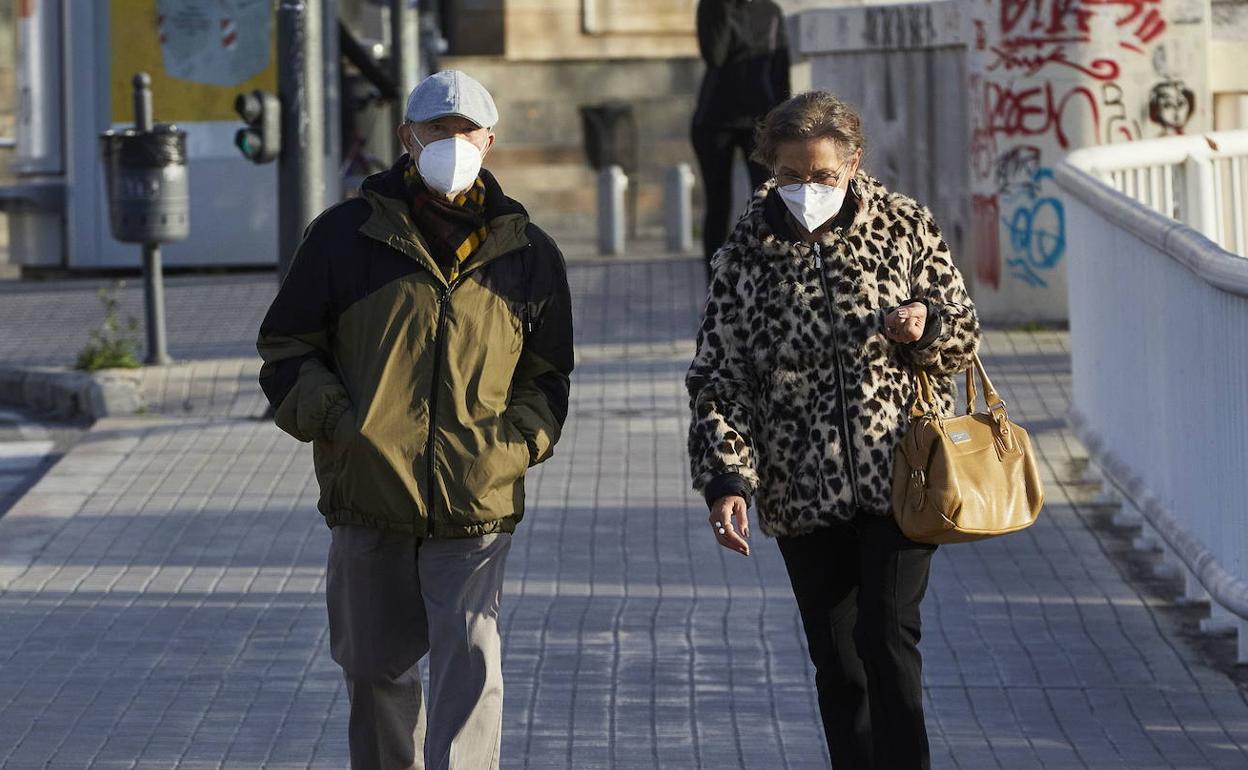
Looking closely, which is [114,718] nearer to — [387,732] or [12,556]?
[387,732]

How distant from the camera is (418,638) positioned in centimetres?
489

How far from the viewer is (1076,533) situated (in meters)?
8.43

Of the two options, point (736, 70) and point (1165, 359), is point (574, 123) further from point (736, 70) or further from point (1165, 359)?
point (1165, 359)

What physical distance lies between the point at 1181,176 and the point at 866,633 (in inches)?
242

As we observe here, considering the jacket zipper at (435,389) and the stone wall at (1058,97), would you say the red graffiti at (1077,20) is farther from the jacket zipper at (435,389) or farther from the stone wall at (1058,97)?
the jacket zipper at (435,389)

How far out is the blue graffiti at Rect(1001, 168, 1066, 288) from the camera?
1313 centimetres

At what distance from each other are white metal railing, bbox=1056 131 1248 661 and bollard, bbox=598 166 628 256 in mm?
8417

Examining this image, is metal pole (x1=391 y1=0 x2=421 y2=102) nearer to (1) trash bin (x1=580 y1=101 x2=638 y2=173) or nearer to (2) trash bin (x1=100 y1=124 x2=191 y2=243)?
(2) trash bin (x1=100 y1=124 x2=191 y2=243)

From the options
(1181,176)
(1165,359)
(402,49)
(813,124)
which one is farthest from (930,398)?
(402,49)

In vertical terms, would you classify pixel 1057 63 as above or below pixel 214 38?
below

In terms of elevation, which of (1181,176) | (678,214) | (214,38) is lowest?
(1181,176)

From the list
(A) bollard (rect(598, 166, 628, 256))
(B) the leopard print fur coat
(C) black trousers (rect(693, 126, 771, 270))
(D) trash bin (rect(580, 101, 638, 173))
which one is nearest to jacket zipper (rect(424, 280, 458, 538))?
(B) the leopard print fur coat

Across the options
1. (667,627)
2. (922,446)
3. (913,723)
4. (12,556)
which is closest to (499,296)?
(922,446)

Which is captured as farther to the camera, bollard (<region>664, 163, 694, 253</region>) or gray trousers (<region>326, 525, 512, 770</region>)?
bollard (<region>664, 163, 694, 253</region>)
